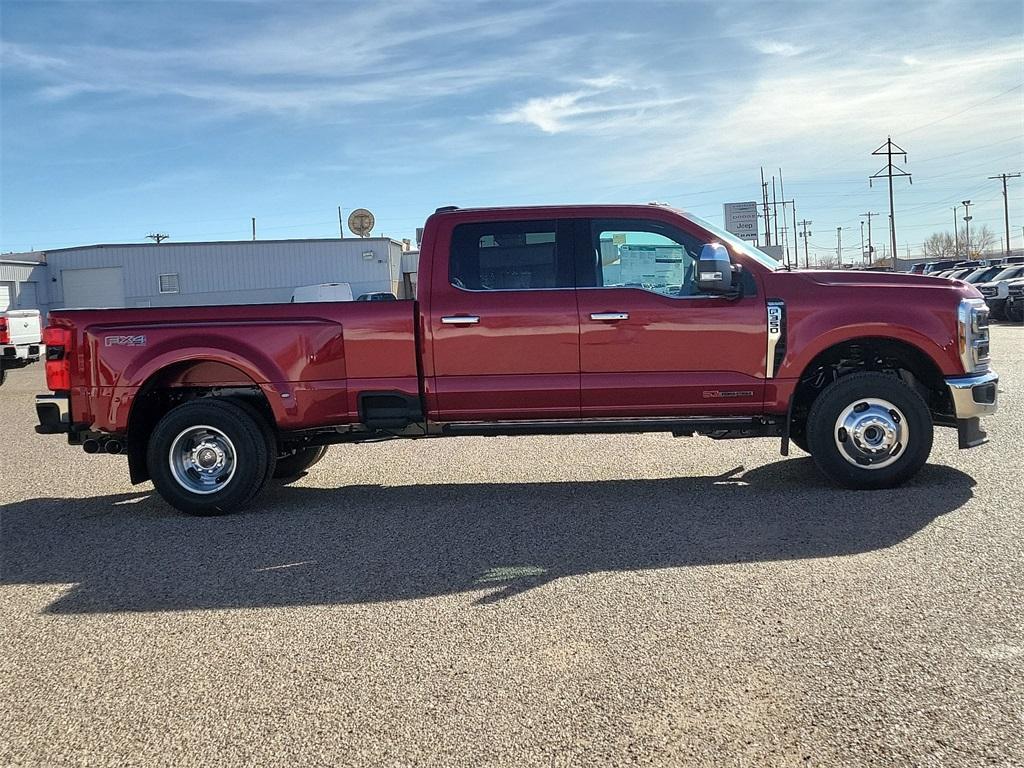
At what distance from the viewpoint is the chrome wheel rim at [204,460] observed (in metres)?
6.69

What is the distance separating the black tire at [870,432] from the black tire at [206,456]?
404 centimetres

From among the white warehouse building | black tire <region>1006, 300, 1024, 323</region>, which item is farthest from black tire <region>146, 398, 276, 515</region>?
the white warehouse building

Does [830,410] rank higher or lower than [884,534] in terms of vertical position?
higher

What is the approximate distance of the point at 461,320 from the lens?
21.5ft

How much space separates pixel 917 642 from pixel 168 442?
5.06 m

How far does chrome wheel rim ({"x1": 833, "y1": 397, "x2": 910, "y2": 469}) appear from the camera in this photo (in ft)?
21.4

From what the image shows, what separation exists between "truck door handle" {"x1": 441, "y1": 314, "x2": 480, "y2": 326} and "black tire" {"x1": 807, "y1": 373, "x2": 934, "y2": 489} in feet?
8.32

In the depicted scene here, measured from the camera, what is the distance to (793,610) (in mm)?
4238

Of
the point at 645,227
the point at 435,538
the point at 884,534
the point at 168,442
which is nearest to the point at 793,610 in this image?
the point at 884,534

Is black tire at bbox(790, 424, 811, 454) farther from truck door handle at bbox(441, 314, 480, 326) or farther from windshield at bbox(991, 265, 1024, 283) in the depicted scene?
windshield at bbox(991, 265, 1024, 283)

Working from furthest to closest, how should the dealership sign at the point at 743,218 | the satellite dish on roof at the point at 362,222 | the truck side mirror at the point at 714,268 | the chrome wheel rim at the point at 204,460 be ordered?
1. the dealership sign at the point at 743,218
2. the satellite dish on roof at the point at 362,222
3. the chrome wheel rim at the point at 204,460
4. the truck side mirror at the point at 714,268

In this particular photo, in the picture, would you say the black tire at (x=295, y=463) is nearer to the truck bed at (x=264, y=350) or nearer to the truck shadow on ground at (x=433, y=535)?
the truck shadow on ground at (x=433, y=535)

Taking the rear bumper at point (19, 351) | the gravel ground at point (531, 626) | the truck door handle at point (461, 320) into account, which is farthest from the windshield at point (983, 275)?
the truck door handle at point (461, 320)

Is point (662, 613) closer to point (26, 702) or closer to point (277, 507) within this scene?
point (26, 702)
